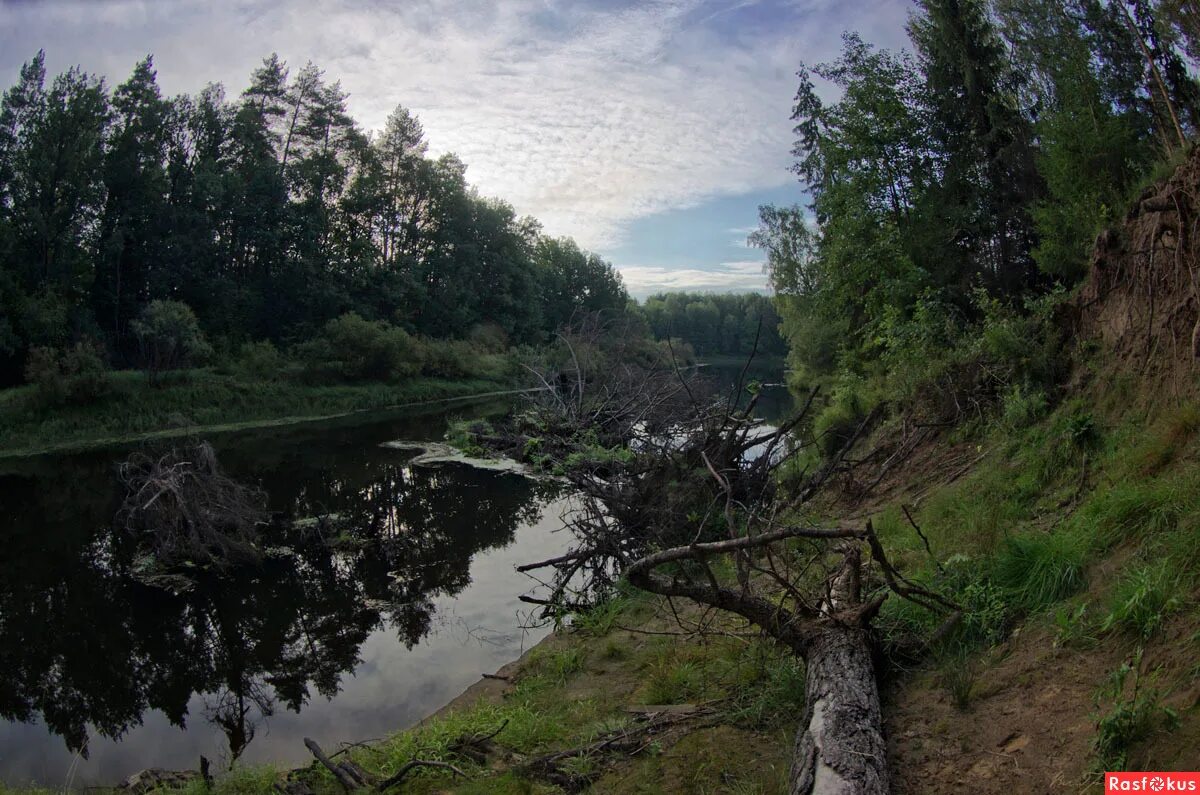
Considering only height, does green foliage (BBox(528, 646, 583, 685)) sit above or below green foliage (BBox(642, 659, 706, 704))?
below

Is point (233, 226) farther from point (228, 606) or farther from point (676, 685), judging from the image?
point (676, 685)

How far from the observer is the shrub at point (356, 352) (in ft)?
111

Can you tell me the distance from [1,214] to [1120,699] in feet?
130

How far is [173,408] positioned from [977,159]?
27.7m

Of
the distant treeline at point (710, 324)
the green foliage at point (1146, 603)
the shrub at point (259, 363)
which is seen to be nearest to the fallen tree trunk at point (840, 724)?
the green foliage at point (1146, 603)

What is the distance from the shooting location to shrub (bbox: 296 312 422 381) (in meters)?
33.7

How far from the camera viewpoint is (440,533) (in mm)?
12336

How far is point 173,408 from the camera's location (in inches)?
1016

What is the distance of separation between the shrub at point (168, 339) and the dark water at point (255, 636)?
14.8 metres

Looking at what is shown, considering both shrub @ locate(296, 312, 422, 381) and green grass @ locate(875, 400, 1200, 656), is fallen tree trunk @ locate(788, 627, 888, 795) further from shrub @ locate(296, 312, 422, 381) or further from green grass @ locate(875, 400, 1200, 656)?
shrub @ locate(296, 312, 422, 381)

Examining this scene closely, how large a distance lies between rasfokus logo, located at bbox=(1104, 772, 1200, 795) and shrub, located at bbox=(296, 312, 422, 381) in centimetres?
3426

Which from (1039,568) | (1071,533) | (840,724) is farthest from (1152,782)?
(1071,533)

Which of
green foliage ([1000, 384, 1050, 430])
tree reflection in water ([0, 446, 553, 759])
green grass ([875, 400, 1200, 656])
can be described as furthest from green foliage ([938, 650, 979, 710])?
tree reflection in water ([0, 446, 553, 759])

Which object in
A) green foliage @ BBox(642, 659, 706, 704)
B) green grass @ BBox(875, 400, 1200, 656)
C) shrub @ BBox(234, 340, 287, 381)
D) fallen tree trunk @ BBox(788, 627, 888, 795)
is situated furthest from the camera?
shrub @ BBox(234, 340, 287, 381)
